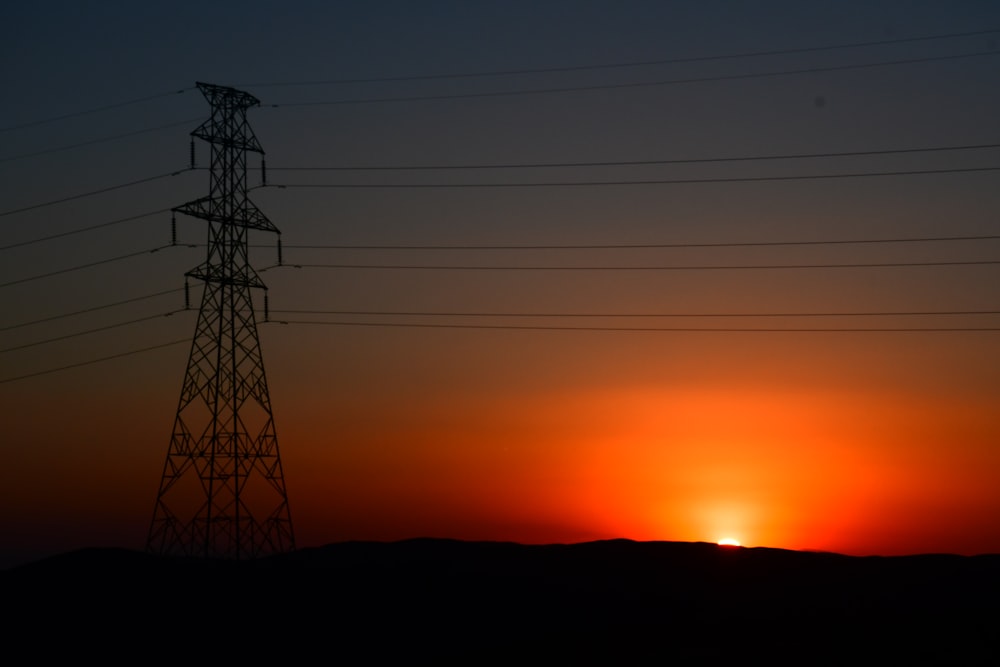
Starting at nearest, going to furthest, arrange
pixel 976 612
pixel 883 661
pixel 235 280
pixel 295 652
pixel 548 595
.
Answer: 1. pixel 883 661
2. pixel 295 652
3. pixel 976 612
4. pixel 548 595
5. pixel 235 280

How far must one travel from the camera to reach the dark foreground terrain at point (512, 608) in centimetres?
3859

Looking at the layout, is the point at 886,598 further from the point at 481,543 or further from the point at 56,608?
the point at 56,608

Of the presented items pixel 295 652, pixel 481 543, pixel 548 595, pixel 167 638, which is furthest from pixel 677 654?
pixel 481 543

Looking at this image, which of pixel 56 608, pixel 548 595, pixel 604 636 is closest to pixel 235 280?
pixel 56 608

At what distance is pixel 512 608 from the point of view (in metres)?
43.5

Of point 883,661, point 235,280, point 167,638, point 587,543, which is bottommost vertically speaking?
point 883,661

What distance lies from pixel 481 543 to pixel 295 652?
742 inches

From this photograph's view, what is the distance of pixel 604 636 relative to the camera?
40.1m

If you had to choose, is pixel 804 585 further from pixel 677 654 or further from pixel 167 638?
pixel 167 638

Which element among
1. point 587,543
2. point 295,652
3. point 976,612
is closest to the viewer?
point 295,652

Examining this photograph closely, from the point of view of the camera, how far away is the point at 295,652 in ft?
128

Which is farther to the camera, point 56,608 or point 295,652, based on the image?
point 56,608

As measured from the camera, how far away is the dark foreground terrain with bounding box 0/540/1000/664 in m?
38.6

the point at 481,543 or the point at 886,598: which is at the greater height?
the point at 481,543
